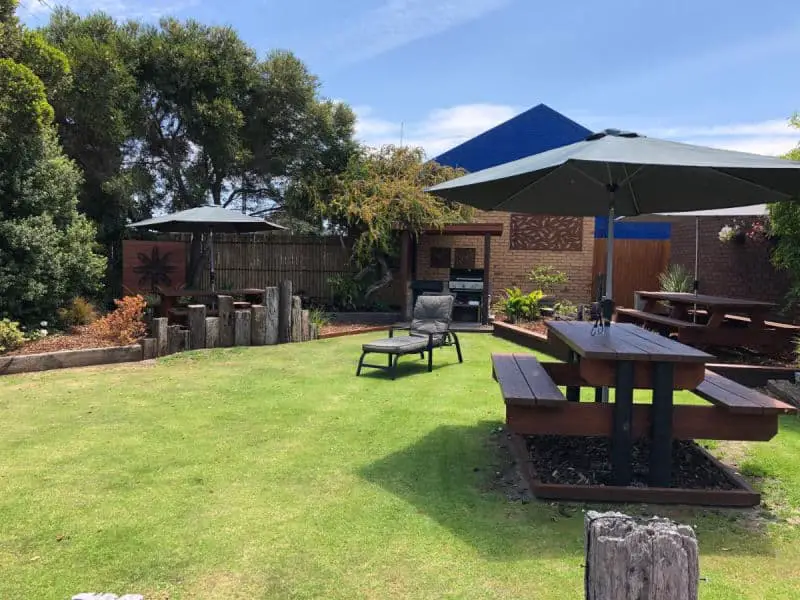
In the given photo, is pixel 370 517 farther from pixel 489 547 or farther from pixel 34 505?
pixel 34 505

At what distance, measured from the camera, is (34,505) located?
123 inches

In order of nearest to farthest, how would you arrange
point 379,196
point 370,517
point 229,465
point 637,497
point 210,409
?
point 370,517 → point 637,497 → point 229,465 → point 210,409 → point 379,196

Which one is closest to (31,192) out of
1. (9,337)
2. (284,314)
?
(9,337)

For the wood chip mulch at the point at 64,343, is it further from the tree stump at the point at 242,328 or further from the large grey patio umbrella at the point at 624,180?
the large grey patio umbrella at the point at 624,180

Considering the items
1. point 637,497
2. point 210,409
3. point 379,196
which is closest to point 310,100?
point 379,196

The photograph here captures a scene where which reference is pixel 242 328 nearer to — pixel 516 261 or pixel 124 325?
pixel 124 325

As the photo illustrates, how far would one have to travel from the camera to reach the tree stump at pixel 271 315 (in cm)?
883

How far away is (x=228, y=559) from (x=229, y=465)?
4.08 ft

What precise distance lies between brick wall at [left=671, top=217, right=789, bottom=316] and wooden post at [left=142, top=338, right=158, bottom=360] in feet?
27.3

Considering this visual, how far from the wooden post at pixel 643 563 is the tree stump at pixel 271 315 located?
313 inches

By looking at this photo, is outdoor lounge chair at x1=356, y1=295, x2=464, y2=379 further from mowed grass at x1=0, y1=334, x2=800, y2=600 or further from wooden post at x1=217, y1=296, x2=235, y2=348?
wooden post at x1=217, y1=296, x2=235, y2=348

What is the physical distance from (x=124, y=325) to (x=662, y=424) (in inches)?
286

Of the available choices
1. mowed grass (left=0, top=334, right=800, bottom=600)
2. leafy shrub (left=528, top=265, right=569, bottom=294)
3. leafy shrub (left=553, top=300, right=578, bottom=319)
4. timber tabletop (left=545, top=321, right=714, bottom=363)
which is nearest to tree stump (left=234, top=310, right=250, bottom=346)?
mowed grass (left=0, top=334, right=800, bottom=600)

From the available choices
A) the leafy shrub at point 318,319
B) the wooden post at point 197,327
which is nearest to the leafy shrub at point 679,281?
the leafy shrub at point 318,319
